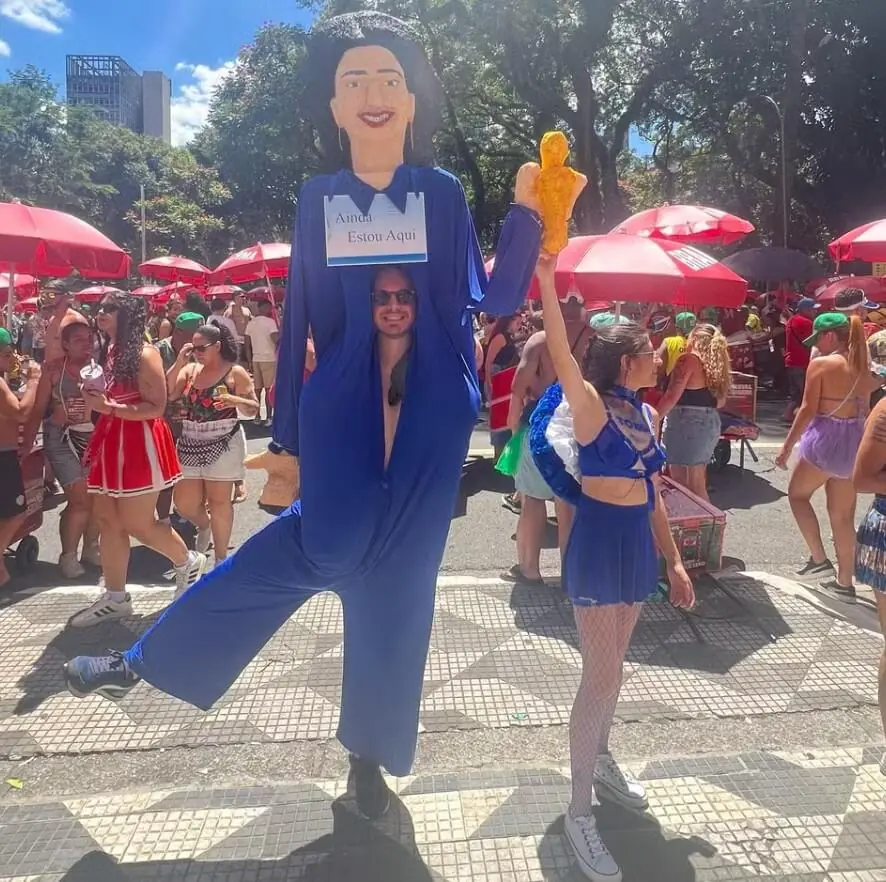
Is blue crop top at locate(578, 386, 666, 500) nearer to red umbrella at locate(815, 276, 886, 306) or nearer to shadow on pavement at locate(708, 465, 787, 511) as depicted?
shadow on pavement at locate(708, 465, 787, 511)

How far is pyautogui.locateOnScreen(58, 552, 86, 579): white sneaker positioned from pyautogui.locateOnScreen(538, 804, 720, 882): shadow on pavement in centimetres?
359

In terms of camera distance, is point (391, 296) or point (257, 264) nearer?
point (391, 296)

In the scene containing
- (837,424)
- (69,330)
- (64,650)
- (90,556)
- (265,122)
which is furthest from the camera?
(265,122)

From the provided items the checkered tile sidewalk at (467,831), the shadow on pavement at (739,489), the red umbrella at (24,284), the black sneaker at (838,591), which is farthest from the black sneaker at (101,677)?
the red umbrella at (24,284)

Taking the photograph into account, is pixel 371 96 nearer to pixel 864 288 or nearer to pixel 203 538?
pixel 203 538

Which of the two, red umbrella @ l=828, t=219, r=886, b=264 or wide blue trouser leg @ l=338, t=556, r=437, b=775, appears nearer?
wide blue trouser leg @ l=338, t=556, r=437, b=775

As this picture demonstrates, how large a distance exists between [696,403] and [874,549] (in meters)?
2.94

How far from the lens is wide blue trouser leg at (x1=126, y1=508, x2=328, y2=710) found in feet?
7.67

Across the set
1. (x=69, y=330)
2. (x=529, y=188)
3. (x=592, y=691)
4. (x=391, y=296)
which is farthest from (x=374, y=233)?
(x=69, y=330)

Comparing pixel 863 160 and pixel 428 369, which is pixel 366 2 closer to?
pixel 863 160

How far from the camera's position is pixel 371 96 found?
2342 millimetres

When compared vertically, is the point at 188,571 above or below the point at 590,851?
above

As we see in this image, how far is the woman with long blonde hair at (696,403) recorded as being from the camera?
532cm

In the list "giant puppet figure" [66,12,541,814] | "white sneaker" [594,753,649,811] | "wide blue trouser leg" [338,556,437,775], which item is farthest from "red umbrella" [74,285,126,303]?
"white sneaker" [594,753,649,811]
